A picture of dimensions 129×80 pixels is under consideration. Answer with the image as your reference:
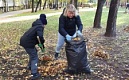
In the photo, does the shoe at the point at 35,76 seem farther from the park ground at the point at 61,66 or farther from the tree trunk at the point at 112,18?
the tree trunk at the point at 112,18

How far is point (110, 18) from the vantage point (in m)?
13.7

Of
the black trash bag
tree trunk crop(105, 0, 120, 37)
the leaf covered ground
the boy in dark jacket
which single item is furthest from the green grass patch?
the black trash bag

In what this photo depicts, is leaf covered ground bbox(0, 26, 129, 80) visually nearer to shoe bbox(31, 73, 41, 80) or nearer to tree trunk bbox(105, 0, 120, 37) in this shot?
shoe bbox(31, 73, 41, 80)

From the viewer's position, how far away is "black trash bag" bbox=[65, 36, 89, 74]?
6496 millimetres

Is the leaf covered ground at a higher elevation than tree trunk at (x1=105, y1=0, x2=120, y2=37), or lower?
lower

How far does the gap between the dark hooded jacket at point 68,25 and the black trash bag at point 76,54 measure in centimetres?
41

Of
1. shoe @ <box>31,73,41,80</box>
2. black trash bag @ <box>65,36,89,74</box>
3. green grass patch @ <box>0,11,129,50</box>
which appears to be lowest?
green grass patch @ <box>0,11,129,50</box>

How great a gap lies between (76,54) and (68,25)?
98 centimetres

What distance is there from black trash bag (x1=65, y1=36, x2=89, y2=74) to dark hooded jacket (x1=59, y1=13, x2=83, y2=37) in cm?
41

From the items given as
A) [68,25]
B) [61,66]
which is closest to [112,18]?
[68,25]

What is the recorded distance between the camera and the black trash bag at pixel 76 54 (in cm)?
650

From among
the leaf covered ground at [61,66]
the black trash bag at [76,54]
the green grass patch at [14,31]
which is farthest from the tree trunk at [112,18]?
the black trash bag at [76,54]

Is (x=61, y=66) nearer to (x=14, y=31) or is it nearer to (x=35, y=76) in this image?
(x=35, y=76)

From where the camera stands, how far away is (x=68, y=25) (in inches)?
280
